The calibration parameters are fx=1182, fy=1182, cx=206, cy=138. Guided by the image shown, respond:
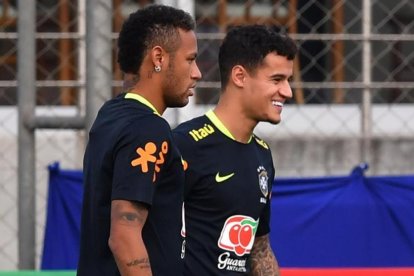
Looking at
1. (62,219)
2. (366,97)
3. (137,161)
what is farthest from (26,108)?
(366,97)

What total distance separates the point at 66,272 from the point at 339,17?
2851mm

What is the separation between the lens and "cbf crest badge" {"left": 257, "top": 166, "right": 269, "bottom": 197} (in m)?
4.64

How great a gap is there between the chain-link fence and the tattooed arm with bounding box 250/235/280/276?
1896mm

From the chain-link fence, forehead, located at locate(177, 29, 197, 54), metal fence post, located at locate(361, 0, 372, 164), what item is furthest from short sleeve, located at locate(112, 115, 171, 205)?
metal fence post, located at locate(361, 0, 372, 164)

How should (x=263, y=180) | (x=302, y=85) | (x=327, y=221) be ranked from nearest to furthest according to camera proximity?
(x=263, y=180)
(x=327, y=221)
(x=302, y=85)

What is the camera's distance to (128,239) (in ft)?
11.1

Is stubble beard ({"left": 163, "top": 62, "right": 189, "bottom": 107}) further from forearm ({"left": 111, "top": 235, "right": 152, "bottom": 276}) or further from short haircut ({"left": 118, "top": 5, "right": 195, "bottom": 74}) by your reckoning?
forearm ({"left": 111, "top": 235, "right": 152, "bottom": 276})

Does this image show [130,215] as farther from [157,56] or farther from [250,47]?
[250,47]

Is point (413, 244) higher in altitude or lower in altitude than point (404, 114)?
lower

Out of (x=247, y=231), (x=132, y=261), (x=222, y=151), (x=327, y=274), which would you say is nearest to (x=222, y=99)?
(x=222, y=151)

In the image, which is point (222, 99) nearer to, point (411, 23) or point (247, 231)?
point (247, 231)

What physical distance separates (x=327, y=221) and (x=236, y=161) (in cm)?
Result: 138

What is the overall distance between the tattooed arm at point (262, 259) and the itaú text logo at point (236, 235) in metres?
0.24

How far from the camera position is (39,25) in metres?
8.01
